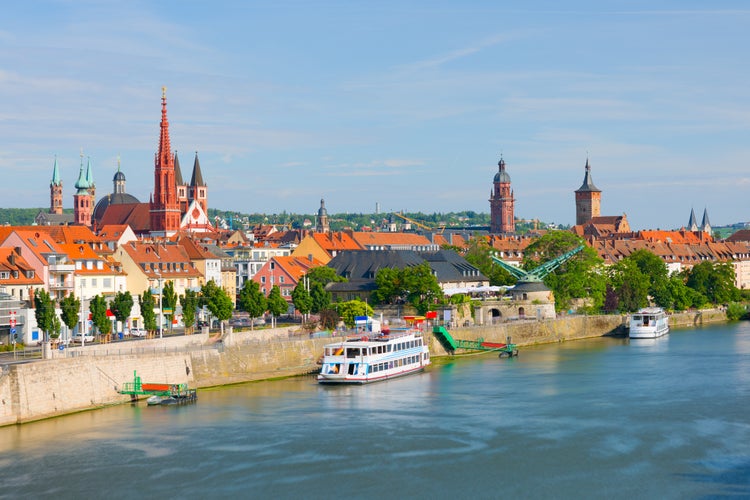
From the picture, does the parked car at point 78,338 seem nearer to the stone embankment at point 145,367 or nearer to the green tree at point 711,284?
the stone embankment at point 145,367

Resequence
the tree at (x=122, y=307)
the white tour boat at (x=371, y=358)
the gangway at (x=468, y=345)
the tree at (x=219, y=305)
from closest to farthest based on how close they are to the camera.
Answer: the white tour boat at (x=371, y=358), the tree at (x=122, y=307), the tree at (x=219, y=305), the gangway at (x=468, y=345)

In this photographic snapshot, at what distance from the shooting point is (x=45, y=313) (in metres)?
60.3

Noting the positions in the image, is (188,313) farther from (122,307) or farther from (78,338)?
(78,338)

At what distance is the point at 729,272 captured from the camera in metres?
126

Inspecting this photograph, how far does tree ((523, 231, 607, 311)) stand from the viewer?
10019 cm

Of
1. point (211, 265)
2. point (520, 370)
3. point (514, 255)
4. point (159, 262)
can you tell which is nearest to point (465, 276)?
point (211, 265)

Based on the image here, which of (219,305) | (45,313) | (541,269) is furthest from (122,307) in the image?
(541,269)

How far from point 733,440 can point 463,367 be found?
1021 inches

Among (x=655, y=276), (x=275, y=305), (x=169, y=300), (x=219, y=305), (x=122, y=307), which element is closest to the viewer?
(x=122, y=307)

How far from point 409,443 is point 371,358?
694 inches

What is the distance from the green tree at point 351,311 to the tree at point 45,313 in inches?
911

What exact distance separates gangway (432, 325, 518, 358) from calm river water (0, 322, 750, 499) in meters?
13.5

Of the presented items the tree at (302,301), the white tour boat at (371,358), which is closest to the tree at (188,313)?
the tree at (302,301)

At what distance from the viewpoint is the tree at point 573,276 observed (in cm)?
10019
